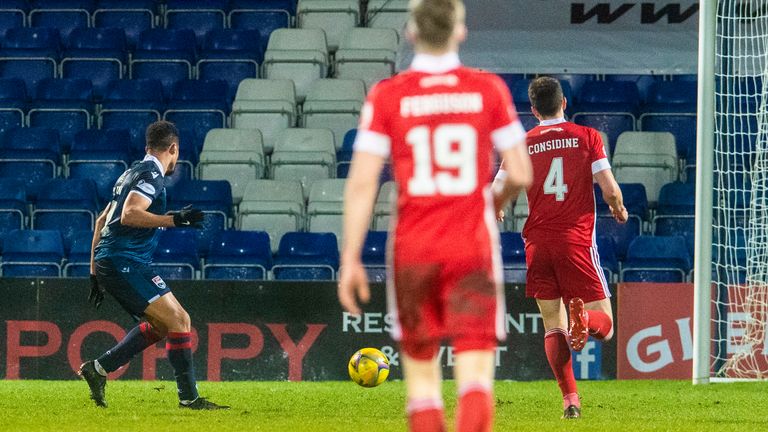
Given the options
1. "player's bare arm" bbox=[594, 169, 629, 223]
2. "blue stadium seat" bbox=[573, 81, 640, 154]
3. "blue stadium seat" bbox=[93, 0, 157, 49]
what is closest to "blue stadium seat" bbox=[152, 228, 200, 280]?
"blue stadium seat" bbox=[93, 0, 157, 49]

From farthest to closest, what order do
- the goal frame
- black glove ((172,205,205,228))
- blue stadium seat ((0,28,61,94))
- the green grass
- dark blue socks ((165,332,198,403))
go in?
blue stadium seat ((0,28,61,94))
the goal frame
dark blue socks ((165,332,198,403))
black glove ((172,205,205,228))
the green grass

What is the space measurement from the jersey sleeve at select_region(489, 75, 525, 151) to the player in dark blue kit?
4071 mm

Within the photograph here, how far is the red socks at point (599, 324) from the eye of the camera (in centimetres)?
734

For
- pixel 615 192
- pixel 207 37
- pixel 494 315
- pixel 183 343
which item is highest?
pixel 207 37

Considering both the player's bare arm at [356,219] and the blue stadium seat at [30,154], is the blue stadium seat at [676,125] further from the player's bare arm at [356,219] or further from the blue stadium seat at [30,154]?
the player's bare arm at [356,219]

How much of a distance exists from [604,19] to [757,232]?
17.5ft

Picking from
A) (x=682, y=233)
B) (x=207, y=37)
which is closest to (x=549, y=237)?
(x=682, y=233)

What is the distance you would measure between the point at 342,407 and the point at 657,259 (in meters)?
5.62

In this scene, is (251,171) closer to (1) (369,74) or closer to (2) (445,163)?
(1) (369,74)

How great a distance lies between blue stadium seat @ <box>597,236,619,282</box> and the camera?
12.8 meters

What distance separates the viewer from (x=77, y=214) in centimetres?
1375

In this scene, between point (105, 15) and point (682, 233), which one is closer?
point (682, 233)

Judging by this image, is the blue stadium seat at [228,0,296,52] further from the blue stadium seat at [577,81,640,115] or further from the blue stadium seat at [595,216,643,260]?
the blue stadium seat at [595,216,643,260]

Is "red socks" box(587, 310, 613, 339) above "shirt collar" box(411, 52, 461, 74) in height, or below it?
below
